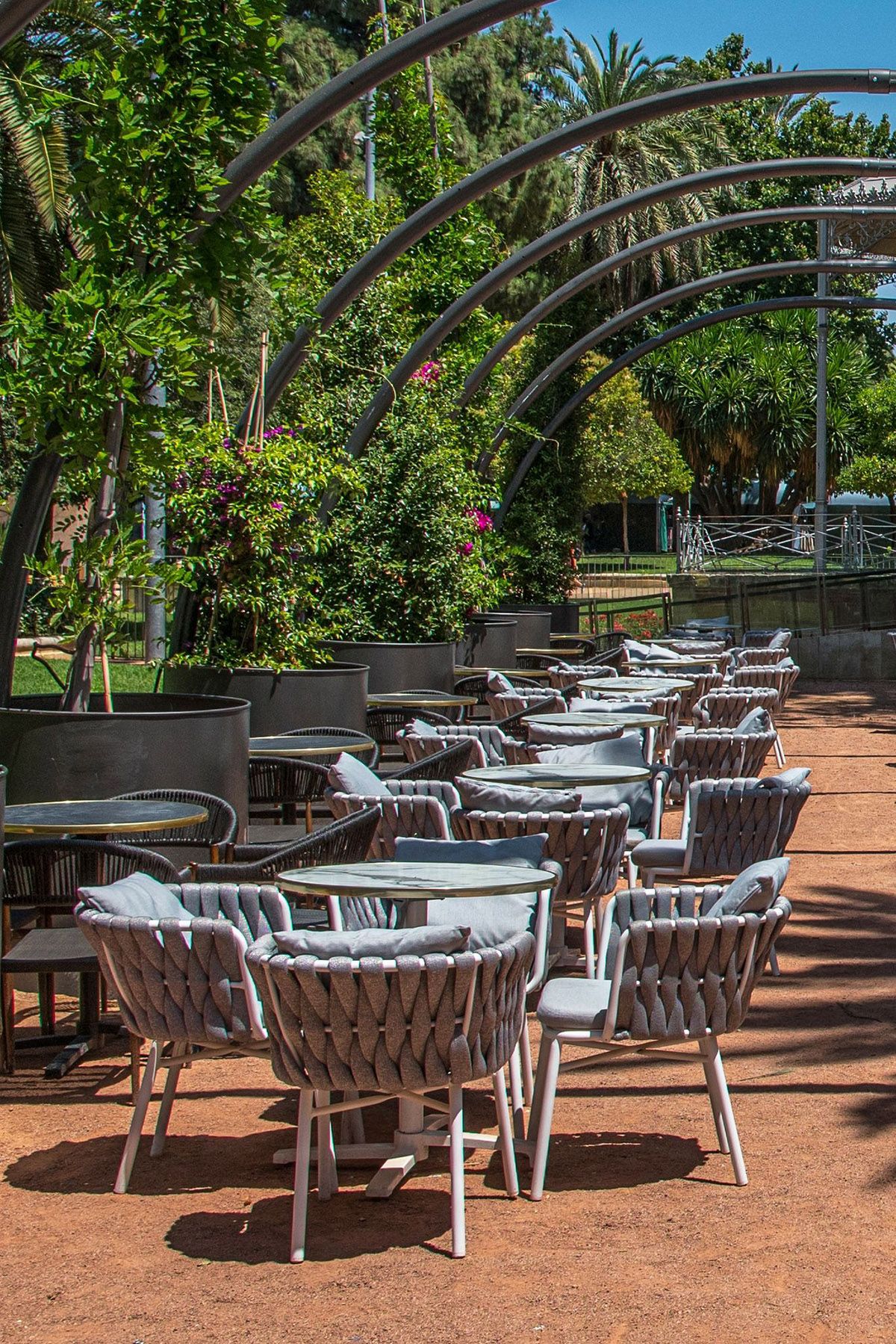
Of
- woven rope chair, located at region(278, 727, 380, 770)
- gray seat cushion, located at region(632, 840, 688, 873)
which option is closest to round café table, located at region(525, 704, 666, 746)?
woven rope chair, located at region(278, 727, 380, 770)

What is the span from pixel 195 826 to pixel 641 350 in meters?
18.2

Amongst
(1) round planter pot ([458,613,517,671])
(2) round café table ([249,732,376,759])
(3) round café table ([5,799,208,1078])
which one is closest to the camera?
(3) round café table ([5,799,208,1078])

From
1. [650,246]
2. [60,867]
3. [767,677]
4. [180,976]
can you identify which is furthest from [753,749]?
[650,246]

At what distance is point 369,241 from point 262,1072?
11.4 m

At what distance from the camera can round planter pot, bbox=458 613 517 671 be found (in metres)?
16.7

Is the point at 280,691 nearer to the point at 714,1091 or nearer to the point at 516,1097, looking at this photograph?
the point at 516,1097

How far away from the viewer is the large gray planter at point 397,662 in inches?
520

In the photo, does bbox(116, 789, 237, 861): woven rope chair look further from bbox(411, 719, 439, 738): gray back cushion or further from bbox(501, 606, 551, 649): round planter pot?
bbox(501, 606, 551, 649): round planter pot

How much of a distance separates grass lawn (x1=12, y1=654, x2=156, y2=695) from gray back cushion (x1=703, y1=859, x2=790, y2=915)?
46.2ft

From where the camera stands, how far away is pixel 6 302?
1995 centimetres

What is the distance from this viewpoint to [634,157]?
33.0 meters

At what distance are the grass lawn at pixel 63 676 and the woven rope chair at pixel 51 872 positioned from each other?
12360 mm

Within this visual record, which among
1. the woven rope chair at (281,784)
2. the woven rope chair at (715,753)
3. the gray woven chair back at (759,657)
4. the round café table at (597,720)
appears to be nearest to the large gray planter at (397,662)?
the round café table at (597,720)

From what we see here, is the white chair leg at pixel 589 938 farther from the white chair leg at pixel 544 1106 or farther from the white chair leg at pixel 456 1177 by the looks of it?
the white chair leg at pixel 456 1177
